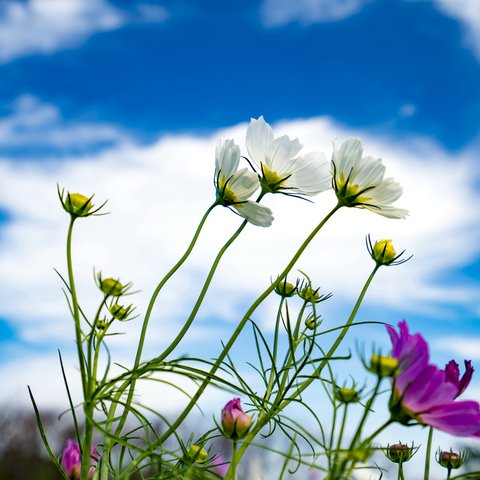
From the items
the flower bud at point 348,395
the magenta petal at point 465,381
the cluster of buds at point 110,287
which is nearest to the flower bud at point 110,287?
the cluster of buds at point 110,287

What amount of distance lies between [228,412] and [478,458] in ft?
11.6

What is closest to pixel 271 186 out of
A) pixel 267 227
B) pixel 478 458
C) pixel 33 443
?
pixel 267 227

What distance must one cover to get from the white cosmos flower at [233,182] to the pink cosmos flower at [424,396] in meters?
0.33

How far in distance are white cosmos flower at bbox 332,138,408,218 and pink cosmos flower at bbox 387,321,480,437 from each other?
32 centimetres

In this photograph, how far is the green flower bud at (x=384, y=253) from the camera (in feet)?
3.34

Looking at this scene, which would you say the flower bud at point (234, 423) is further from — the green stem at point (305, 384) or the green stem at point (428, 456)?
the green stem at point (428, 456)

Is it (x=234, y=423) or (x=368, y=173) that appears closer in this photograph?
(x=234, y=423)

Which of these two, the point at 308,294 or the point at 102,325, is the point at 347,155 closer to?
the point at 308,294

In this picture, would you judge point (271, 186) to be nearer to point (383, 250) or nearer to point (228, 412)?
point (383, 250)

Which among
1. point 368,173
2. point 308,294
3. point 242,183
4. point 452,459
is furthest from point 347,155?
point 452,459

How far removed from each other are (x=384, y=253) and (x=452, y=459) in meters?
0.33

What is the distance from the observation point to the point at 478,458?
12.6 feet

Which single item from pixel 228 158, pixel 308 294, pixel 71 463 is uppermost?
pixel 228 158

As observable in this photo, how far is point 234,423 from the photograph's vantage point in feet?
2.47
